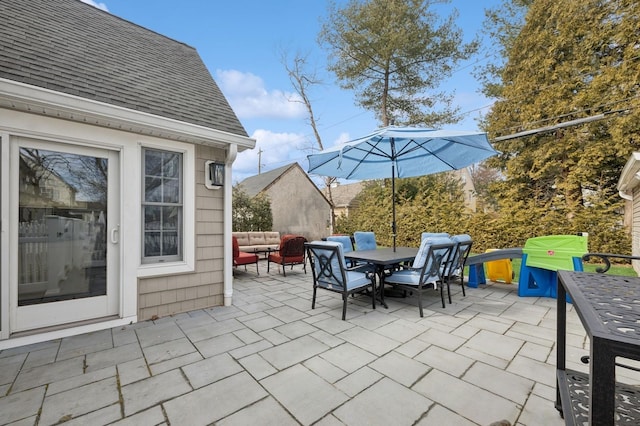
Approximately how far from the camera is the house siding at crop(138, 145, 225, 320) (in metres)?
3.54

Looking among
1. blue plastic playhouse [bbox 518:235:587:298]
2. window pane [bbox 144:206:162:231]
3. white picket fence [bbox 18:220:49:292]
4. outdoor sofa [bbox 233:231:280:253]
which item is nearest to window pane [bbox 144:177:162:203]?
window pane [bbox 144:206:162:231]

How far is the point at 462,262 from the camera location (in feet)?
14.8

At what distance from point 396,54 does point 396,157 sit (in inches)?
333

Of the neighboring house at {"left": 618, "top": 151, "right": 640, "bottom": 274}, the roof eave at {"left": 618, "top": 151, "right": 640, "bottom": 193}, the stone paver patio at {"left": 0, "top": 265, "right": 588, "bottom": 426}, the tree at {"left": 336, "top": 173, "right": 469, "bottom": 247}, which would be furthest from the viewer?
the tree at {"left": 336, "top": 173, "right": 469, "bottom": 247}

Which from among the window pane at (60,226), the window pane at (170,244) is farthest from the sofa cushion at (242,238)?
the window pane at (60,226)

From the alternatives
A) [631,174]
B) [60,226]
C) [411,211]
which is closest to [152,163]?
[60,226]

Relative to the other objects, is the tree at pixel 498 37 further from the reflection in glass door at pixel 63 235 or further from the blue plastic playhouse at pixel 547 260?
the reflection in glass door at pixel 63 235

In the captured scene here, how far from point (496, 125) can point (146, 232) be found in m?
11.9

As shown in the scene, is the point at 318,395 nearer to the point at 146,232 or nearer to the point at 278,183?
the point at 146,232

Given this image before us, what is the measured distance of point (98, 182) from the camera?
3.27m

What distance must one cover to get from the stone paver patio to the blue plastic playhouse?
84 cm

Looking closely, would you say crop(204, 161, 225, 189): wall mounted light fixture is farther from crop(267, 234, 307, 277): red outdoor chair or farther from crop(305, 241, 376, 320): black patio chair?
crop(267, 234, 307, 277): red outdoor chair

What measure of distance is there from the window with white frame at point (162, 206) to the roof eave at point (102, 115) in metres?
0.34

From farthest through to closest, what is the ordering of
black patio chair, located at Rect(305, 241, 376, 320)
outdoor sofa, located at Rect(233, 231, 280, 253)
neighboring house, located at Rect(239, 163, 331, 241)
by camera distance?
neighboring house, located at Rect(239, 163, 331, 241), outdoor sofa, located at Rect(233, 231, 280, 253), black patio chair, located at Rect(305, 241, 376, 320)
